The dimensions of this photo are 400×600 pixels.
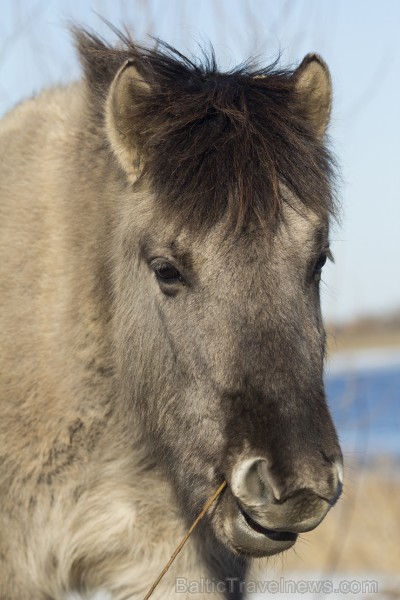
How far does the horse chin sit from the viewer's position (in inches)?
149

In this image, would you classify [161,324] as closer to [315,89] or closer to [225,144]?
[225,144]

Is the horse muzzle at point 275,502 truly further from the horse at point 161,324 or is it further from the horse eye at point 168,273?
the horse eye at point 168,273

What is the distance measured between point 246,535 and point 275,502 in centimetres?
35

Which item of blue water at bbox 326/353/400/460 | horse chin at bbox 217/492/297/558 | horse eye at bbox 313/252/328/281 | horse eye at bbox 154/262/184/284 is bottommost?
blue water at bbox 326/353/400/460

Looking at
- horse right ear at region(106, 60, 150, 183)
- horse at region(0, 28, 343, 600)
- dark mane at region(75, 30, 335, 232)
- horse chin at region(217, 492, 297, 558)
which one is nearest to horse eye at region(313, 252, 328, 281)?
horse at region(0, 28, 343, 600)

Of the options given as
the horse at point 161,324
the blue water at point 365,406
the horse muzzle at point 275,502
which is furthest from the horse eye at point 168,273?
the blue water at point 365,406

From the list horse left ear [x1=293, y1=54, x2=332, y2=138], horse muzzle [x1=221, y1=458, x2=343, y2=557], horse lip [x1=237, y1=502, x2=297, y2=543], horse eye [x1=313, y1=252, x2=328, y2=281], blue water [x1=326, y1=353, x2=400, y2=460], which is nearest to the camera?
horse muzzle [x1=221, y1=458, x2=343, y2=557]

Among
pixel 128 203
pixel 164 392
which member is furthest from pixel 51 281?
pixel 164 392

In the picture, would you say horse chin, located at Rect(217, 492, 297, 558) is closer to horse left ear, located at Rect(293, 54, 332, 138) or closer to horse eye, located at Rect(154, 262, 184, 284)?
horse eye, located at Rect(154, 262, 184, 284)

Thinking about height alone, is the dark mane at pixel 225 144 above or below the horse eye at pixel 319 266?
above

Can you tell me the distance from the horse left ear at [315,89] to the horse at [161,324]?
0.4 inches

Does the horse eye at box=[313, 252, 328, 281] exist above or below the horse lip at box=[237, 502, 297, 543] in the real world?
above

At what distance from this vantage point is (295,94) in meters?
4.60

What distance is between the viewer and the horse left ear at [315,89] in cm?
466
